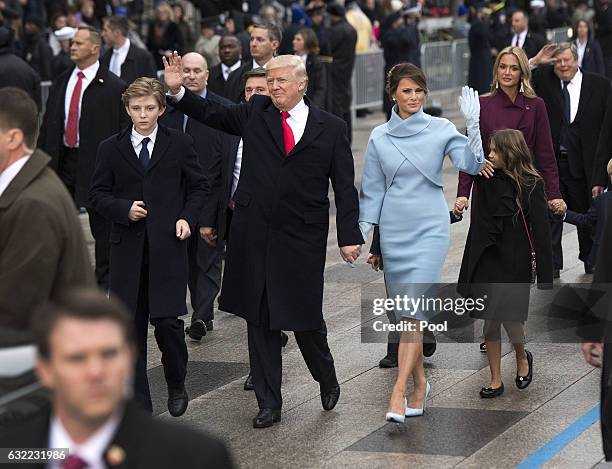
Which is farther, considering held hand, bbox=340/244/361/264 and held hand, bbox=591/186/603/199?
held hand, bbox=591/186/603/199

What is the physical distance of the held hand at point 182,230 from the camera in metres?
7.66

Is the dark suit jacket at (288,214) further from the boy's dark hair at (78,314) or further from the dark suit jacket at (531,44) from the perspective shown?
the dark suit jacket at (531,44)

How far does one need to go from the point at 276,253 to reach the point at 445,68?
18495 mm

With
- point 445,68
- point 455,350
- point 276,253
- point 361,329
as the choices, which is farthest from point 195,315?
point 445,68

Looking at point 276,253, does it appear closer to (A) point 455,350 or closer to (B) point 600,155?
(A) point 455,350

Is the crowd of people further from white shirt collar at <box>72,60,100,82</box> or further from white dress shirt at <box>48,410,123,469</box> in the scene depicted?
white dress shirt at <box>48,410,123,469</box>

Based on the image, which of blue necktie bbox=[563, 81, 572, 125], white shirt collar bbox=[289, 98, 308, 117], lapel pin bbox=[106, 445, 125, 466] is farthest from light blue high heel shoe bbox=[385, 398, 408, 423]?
blue necktie bbox=[563, 81, 572, 125]

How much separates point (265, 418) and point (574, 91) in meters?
5.14

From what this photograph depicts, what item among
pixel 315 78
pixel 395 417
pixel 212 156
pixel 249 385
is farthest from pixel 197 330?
pixel 315 78

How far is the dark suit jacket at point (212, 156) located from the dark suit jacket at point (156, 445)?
5.22 metres

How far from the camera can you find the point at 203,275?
10.1m

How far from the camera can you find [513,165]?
825 centimetres

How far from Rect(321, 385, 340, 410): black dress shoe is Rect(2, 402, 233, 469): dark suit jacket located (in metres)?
4.37

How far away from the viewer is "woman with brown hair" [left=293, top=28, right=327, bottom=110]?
15969 mm
